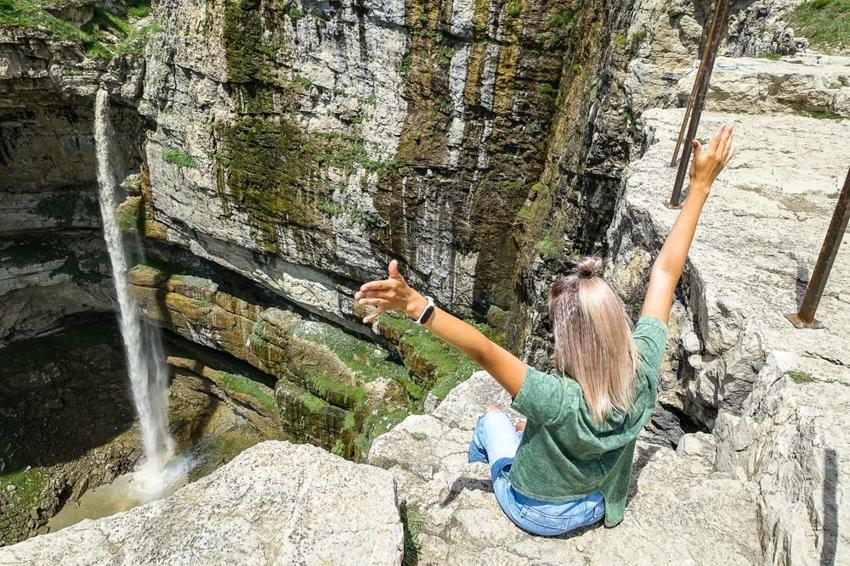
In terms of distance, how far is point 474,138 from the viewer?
9.16 metres

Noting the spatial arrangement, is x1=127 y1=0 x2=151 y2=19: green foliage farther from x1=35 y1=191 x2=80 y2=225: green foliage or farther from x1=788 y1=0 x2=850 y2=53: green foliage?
x1=788 y1=0 x2=850 y2=53: green foliage

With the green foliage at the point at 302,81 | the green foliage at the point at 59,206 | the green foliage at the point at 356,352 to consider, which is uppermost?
the green foliage at the point at 302,81

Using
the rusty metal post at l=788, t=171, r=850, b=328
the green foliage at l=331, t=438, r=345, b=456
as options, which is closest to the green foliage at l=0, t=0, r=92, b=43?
the green foliage at l=331, t=438, r=345, b=456

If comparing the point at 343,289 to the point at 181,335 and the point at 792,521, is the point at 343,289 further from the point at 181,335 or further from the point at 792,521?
the point at 792,521

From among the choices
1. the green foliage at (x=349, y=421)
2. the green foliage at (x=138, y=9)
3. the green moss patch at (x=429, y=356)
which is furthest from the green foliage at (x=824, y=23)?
the green foliage at (x=138, y=9)

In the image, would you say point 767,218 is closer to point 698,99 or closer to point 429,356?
point 698,99

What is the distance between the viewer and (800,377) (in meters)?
2.26

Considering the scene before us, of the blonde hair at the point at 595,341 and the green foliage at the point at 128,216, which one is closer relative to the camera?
the blonde hair at the point at 595,341

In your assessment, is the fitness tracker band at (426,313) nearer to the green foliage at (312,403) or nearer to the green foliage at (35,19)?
the green foliage at (312,403)

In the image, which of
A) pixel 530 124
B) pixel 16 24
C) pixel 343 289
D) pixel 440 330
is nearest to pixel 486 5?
pixel 530 124

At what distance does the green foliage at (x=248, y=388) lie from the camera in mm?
13519

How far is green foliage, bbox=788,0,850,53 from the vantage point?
232 inches

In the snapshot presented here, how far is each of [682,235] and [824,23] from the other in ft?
19.3

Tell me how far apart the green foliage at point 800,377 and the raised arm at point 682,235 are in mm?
586
